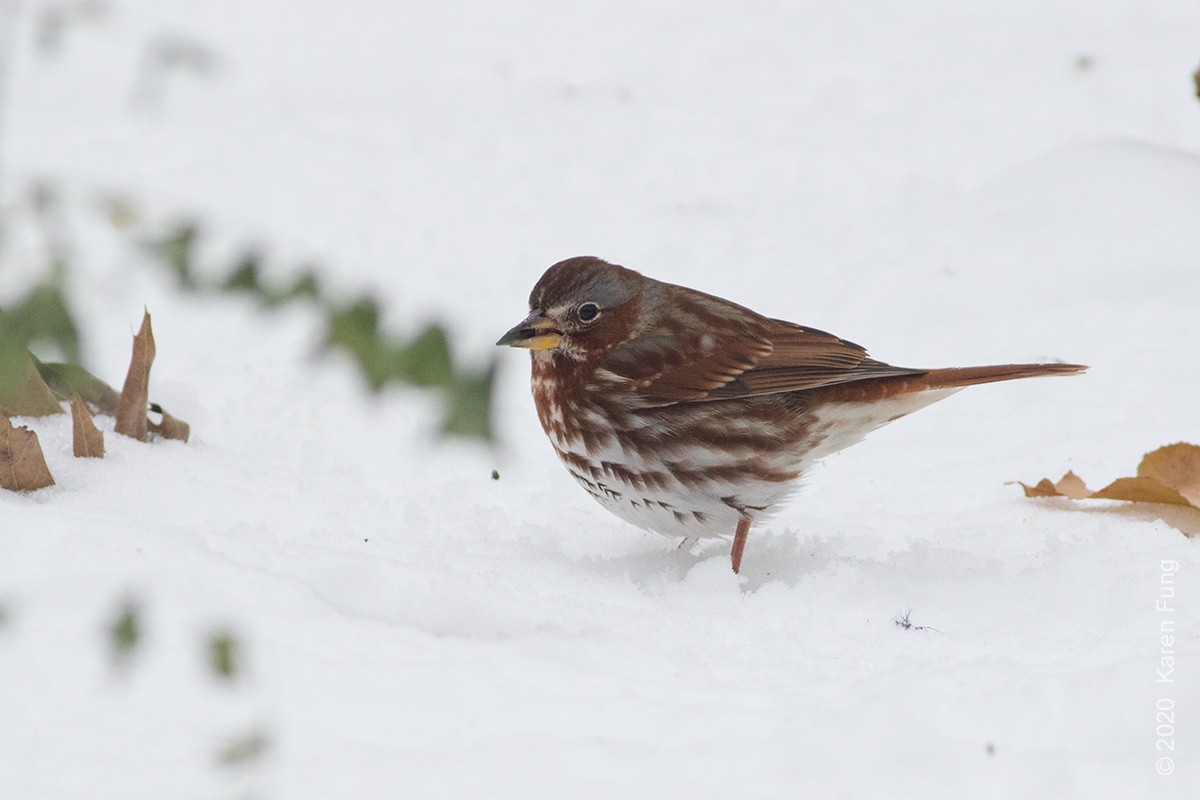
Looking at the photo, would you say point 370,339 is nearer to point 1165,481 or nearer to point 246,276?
point 246,276

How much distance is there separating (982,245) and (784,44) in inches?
92.1

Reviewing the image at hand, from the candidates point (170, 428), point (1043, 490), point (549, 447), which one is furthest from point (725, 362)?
point (170, 428)

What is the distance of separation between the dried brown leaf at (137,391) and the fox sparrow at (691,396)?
1106 millimetres

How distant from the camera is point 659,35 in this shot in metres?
8.47

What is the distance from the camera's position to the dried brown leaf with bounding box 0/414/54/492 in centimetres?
354

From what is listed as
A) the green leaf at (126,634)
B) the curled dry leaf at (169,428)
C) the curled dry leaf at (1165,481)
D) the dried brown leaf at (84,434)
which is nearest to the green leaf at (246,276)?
the green leaf at (126,634)

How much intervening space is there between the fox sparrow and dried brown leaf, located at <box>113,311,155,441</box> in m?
1.11

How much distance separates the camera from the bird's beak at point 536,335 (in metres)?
4.30

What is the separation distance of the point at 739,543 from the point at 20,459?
203 cm

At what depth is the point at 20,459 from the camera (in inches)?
141

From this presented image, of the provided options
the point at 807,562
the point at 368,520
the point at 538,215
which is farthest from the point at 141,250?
the point at 538,215

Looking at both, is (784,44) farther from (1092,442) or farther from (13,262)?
(13,262)

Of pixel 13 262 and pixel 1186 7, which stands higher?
pixel 1186 7

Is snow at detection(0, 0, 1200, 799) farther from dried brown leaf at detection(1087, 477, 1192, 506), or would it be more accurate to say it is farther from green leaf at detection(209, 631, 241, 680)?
green leaf at detection(209, 631, 241, 680)
